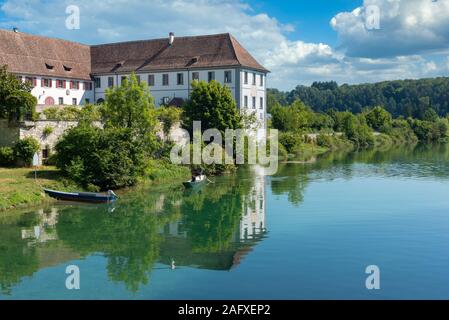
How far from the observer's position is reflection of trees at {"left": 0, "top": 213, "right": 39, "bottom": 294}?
17.0 metres

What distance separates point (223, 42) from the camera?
187 ft

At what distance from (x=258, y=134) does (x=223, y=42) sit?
10161mm

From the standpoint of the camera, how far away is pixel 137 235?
76.2 feet

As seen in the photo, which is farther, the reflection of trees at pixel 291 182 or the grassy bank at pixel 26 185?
the reflection of trees at pixel 291 182

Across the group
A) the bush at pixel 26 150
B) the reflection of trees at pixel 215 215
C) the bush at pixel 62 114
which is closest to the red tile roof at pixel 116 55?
the bush at pixel 62 114

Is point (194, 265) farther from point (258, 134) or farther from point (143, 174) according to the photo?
point (258, 134)

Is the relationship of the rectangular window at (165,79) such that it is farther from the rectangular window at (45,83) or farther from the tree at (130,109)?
the tree at (130,109)

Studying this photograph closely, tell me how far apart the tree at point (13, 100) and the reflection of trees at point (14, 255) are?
36.8 ft

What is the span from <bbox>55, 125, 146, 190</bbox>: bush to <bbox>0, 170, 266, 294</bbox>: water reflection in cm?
171

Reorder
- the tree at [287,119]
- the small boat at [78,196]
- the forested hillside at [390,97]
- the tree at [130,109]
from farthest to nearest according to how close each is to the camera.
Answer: the forested hillside at [390,97] < the tree at [287,119] < the tree at [130,109] < the small boat at [78,196]

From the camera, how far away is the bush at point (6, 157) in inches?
1315

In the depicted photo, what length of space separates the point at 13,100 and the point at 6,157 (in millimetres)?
3579
